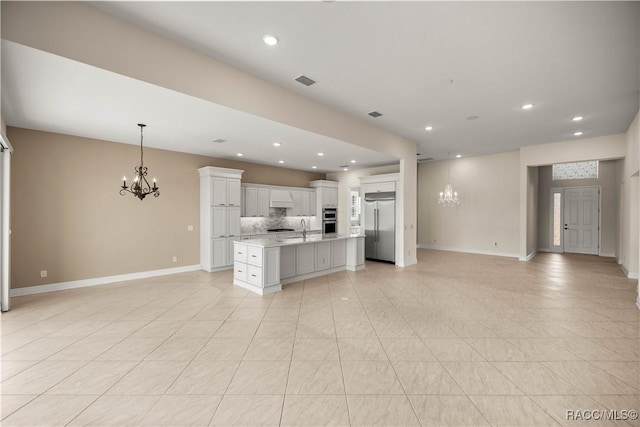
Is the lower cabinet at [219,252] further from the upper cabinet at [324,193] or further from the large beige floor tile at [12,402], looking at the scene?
the large beige floor tile at [12,402]

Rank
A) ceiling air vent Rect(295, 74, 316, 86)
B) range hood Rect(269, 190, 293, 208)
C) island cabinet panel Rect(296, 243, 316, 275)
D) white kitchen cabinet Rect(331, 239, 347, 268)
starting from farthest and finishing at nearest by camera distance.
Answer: range hood Rect(269, 190, 293, 208) < white kitchen cabinet Rect(331, 239, 347, 268) < island cabinet panel Rect(296, 243, 316, 275) < ceiling air vent Rect(295, 74, 316, 86)

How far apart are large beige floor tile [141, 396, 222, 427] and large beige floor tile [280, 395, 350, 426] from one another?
1.80 feet

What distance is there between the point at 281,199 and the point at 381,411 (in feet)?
23.4

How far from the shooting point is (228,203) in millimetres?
7109

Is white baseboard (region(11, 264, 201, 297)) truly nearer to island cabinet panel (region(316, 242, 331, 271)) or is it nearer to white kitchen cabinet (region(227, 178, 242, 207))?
→ white kitchen cabinet (region(227, 178, 242, 207))

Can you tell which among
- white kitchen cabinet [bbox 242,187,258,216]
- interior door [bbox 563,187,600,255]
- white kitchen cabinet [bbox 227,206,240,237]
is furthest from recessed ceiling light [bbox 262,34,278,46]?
interior door [bbox 563,187,600,255]

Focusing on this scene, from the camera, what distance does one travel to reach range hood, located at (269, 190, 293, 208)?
8.49m

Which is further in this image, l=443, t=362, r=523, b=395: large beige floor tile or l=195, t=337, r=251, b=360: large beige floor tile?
l=195, t=337, r=251, b=360: large beige floor tile

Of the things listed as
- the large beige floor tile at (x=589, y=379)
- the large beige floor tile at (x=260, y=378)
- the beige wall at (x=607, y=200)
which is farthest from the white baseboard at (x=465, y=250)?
the large beige floor tile at (x=260, y=378)

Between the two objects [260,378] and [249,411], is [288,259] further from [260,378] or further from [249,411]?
[249,411]

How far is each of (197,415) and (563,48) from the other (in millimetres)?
5108

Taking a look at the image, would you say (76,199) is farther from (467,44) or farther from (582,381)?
(582,381)

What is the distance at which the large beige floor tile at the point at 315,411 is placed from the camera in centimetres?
189

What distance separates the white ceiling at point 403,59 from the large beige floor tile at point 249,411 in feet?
10.9
